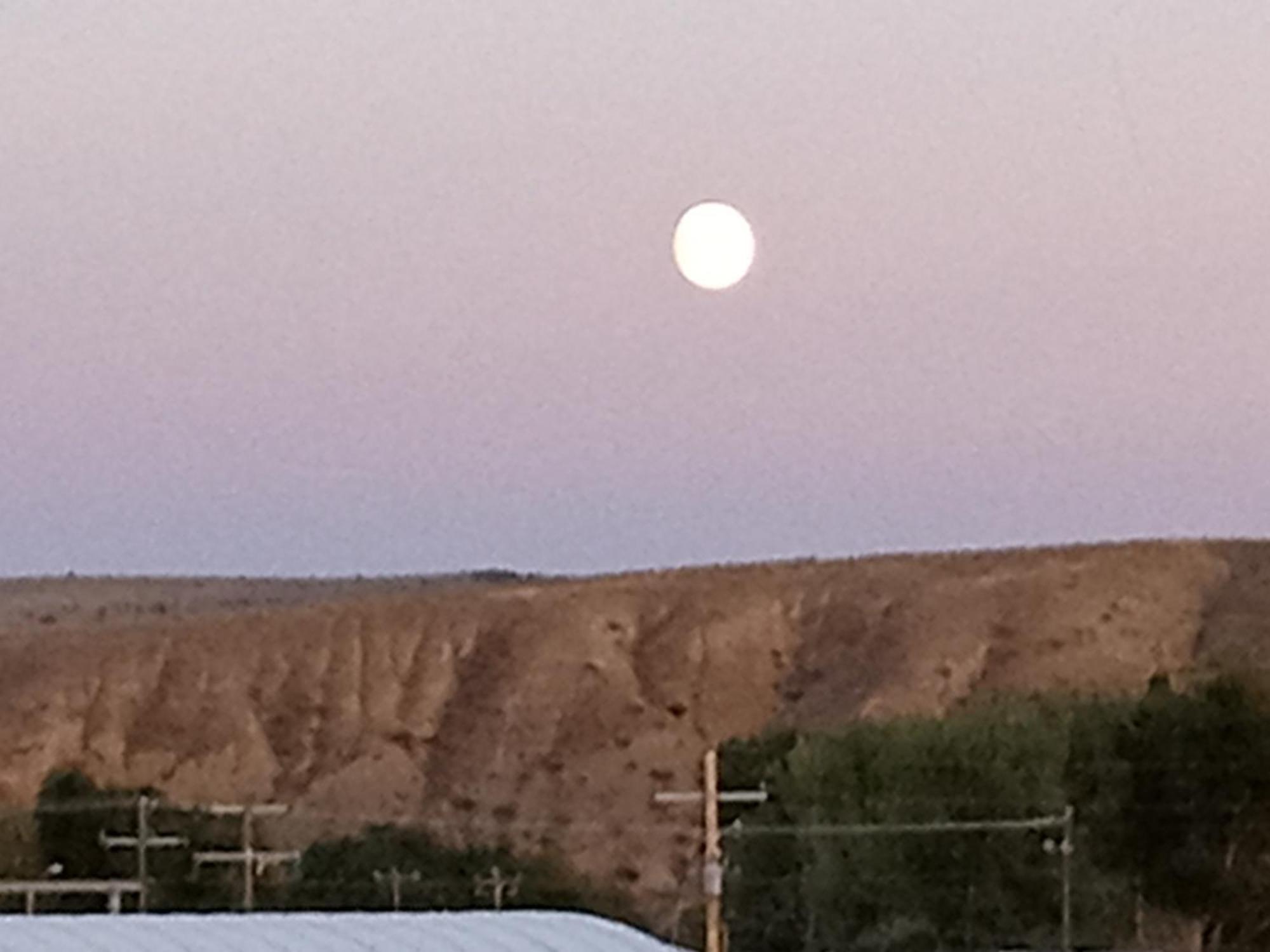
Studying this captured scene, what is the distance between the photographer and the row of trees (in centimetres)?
4000

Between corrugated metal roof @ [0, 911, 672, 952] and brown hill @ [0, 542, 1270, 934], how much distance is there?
4292cm

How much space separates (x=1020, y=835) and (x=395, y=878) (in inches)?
328

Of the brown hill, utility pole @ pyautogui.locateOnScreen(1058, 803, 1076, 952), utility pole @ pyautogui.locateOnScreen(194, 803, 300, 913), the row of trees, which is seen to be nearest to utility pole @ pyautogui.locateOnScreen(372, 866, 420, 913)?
utility pole @ pyautogui.locateOnScreen(194, 803, 300, 913)

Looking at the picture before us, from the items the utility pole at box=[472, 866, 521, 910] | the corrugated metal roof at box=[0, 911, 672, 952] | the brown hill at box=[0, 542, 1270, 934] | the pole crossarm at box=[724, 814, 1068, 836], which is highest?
the brown hill at box=[0, 542, 1270, 934]

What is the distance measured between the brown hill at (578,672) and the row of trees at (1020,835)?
61.3 ft

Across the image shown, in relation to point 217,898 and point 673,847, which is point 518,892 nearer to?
point 217,898

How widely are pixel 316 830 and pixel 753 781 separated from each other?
15.7m

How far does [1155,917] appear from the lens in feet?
136

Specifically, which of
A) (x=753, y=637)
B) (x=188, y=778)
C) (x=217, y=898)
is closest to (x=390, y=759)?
Answer: (x=188, y=778)

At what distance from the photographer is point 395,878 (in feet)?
135

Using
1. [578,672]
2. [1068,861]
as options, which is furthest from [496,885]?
[578,672]

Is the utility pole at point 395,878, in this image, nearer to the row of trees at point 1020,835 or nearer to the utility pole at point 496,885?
the utility pole at point 496,885

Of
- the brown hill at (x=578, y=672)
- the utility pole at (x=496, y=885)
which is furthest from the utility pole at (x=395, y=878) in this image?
the brown hill at (x=578, y=672)

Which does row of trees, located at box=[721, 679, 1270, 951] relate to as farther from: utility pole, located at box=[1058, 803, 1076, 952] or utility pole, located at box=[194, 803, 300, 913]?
utility pole, located at box=[194, 803, 300, 913]
